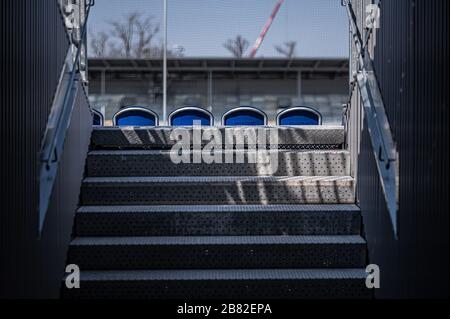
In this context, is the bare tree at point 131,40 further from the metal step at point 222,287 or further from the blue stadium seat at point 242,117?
the metal step at point 222,287

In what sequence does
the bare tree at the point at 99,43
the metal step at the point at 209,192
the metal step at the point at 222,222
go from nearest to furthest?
the metal step at the point at 222,222, the metal step at the point at 209,192, the bare tree at the point at 99,43

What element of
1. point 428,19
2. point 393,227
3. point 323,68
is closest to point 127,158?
point 393,227

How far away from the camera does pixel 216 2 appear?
11.0 m

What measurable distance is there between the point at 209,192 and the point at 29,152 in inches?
61.5

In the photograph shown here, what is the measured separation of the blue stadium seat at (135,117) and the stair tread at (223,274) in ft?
13.9

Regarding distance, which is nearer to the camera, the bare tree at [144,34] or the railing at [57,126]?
the railing at [57,126]

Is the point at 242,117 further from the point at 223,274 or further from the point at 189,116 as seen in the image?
the point at 223,274

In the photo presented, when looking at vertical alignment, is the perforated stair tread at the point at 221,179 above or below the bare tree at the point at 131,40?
below

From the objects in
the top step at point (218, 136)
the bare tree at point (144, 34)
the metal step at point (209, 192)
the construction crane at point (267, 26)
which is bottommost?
the metal step at point (209, 192)

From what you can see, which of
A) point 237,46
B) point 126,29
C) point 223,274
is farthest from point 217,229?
point 237,46

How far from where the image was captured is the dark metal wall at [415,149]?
281 cm

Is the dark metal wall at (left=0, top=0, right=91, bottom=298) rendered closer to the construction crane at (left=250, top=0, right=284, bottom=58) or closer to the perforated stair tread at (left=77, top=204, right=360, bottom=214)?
the perforated stair tread at (left=77, top=204, right=360, bottom=214)

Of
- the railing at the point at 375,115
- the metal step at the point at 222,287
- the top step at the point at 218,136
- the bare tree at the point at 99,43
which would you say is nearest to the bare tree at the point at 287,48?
the bare tree at the point at 99,43

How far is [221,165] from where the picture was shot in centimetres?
478
